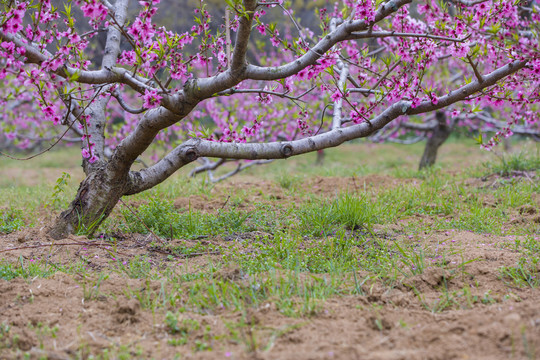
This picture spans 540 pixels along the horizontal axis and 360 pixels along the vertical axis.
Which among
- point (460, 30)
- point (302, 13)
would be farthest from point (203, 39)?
point (302, 13)

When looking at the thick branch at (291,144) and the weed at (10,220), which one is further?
the weed at (10,220)

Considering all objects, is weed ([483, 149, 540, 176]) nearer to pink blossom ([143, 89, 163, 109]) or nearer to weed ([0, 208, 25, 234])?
pink blossom ([143, 89, 163, 109])

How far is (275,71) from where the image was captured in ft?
11.0

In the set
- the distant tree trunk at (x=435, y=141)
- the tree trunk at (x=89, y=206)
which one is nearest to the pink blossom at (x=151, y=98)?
the tree trunk at (x=89, y=206)

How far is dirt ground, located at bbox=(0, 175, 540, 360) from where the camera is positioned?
6.99ft

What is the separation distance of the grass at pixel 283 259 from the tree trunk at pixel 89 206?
0.22 metres

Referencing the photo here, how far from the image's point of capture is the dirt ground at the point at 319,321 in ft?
6.99

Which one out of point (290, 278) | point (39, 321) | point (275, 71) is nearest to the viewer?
point (39, 321)

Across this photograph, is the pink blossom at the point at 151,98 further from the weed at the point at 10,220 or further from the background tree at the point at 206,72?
the weed at the point at 10,220

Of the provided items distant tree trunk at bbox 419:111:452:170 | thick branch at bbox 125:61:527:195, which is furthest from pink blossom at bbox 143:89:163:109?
distant tree trunk at bbox 419:111:452:170

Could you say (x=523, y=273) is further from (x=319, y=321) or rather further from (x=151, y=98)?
(x=151, y=98)

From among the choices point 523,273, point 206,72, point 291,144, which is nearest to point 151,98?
point 206,72

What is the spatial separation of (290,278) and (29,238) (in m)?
2.36

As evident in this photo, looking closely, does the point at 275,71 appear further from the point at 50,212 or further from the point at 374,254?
the point at 50,212
